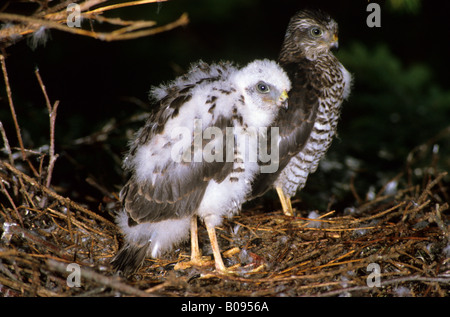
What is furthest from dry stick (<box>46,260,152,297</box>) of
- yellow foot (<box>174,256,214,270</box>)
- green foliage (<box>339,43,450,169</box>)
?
green foliage (<box>339,43,450,169</box>)

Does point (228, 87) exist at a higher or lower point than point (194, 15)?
lower

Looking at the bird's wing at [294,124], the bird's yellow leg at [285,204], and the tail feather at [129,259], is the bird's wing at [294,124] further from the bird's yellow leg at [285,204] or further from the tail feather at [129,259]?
the tail feather at [129,259]

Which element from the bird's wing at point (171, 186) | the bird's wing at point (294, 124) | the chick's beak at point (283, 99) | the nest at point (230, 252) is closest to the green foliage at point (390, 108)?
the nest at point (230, 252)

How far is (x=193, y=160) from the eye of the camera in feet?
8.87

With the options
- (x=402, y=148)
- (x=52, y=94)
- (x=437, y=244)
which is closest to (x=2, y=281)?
(x=437, y=244)

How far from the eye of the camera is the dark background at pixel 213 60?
13.1ft

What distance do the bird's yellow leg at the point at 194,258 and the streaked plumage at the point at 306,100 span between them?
0.50 metres

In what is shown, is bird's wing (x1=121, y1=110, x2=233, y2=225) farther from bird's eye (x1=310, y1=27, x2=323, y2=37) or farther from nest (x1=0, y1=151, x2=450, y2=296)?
bird's eye (x1=310, y1=27, x2=323, y2=37)

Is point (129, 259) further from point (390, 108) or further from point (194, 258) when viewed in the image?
point (390, 108)

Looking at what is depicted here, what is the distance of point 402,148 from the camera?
4609 mm

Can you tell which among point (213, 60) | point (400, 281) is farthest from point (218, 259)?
point (213, 60)

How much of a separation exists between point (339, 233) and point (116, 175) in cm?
193

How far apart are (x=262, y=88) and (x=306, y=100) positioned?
52 cm

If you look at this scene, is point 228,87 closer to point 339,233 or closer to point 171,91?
point 171,91
